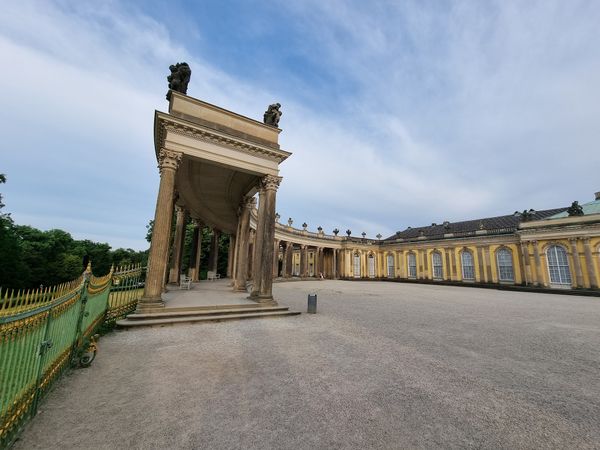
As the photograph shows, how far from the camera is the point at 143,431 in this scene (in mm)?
2947

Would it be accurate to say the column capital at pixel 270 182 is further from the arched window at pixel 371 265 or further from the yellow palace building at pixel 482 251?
the arched window at pixel 371 265

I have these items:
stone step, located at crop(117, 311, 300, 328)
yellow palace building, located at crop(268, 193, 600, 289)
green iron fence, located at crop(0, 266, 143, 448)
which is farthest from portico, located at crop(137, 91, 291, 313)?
yellow palace building, located at crop(268, 193, 600, 289)

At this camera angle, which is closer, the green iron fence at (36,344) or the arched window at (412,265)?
the green iron fence at (36,344)

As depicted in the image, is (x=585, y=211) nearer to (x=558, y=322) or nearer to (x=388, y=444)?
(x=558, y=322)

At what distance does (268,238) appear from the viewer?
11281 millimetres

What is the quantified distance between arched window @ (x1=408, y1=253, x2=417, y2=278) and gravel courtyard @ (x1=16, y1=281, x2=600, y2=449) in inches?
1470

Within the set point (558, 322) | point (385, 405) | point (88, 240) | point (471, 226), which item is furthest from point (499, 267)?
point (88, 240)

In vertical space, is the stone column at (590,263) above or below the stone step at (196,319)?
above

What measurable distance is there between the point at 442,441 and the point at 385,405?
83cm

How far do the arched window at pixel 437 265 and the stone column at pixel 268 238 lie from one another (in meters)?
36.5

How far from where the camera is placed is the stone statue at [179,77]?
10562 millimetres

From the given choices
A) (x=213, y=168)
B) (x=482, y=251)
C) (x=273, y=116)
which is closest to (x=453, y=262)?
(x=482, y=251)

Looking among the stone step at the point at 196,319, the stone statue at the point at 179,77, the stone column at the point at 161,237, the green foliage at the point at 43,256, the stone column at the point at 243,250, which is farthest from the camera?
the green foliage at the point at 43,256

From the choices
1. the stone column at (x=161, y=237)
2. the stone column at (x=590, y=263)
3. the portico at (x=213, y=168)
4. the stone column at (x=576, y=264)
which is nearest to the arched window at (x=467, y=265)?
the stone column at (x=576, y=264)
